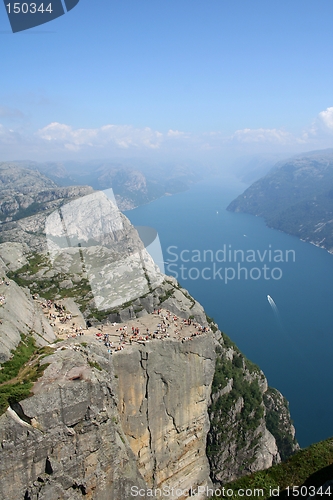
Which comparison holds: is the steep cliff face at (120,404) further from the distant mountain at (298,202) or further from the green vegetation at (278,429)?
the distant mountain at (298,202)

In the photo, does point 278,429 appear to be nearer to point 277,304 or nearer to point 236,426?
point 236,426

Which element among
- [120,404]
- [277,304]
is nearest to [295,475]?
[120,404]

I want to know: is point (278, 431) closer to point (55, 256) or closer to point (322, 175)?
point (55, 256)

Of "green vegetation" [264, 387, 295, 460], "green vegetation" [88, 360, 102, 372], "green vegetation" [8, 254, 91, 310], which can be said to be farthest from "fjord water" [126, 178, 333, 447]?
"green vegetation" [88, 360, 102, 372]

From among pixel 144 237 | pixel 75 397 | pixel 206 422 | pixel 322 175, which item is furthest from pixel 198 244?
pixel 322 175

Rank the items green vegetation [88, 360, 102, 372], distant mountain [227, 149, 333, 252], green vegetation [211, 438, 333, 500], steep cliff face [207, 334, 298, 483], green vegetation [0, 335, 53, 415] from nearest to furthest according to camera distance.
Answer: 1. green vegetation [0, 335, 53, 415]
2. green vegetation [211, 438, 333, 500]
3. green vegetation [88, 360, 102, 372]
4. steep cliff face [207, 334, 298, 483]
5. distant mountain [227, 149, 333, 252]

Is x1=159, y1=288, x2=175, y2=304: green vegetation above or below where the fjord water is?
above

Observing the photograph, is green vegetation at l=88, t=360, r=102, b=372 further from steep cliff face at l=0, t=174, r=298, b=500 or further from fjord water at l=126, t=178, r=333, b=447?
fjord water at l=126, t=178, r=333, b=447
